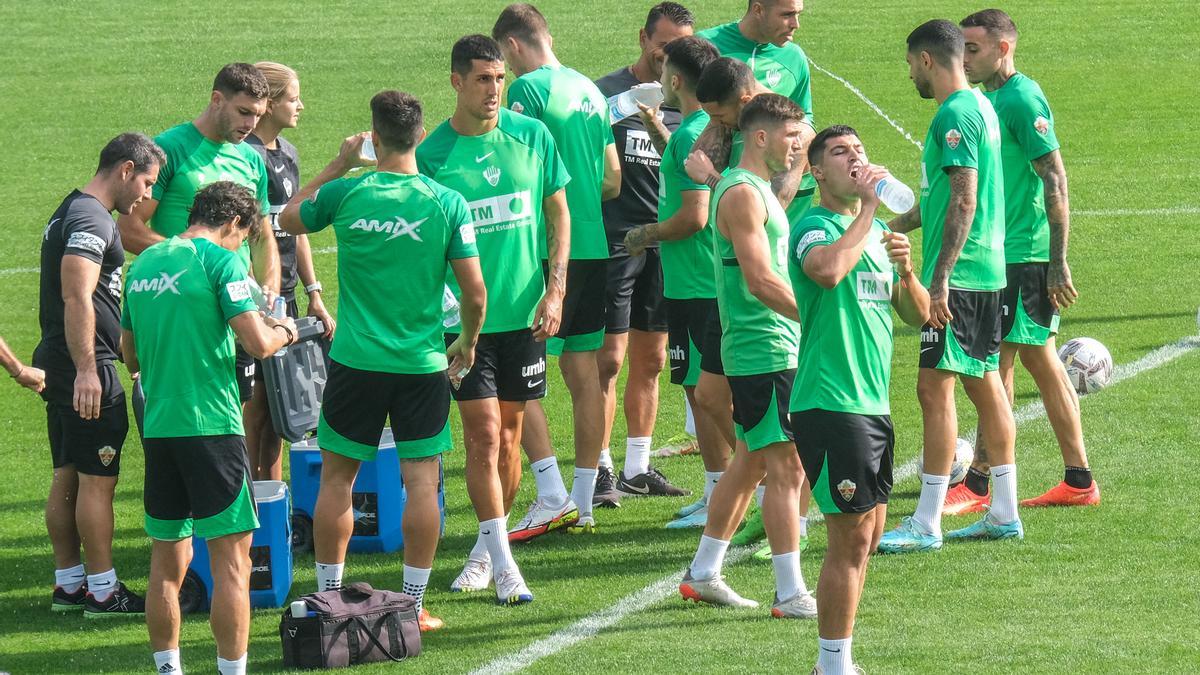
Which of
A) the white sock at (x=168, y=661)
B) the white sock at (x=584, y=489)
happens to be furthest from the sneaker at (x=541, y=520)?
the white sock at (x=168, y=661)

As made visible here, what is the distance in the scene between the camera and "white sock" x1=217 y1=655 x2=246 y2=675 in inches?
259

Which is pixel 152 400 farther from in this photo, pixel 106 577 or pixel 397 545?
pixel 397 545

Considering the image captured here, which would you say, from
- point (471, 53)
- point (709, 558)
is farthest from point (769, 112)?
point (709, 558)

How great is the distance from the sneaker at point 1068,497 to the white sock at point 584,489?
2.44 metres

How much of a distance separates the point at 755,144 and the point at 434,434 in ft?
6.35

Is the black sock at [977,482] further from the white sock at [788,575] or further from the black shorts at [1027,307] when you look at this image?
the white sock at [788,575]

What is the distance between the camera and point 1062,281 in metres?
8.88

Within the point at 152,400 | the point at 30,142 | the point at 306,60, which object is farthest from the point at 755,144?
the point at 306,60

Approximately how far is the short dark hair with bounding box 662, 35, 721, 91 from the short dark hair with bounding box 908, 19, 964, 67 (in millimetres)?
1067

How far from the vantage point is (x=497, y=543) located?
7.82 metres

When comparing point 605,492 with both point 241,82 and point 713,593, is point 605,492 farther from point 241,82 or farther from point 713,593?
point 241,82

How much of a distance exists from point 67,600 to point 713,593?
3.20 m

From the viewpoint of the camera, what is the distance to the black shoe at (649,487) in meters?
9.67

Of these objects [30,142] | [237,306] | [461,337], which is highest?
[237,306]
